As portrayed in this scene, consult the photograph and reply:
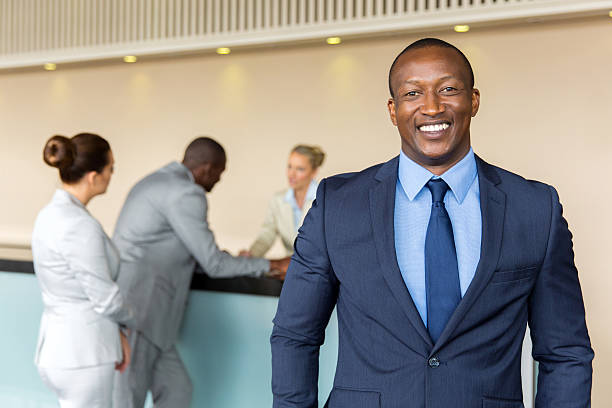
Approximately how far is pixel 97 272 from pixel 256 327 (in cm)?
90

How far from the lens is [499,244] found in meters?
1.35

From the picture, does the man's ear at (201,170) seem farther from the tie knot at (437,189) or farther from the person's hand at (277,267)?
the tie knot at (437,189)

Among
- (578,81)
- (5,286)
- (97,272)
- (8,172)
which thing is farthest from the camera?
(8,172)

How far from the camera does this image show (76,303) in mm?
2896

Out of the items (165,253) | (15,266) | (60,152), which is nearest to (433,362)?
(60,152)

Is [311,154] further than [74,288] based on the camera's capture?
Yes

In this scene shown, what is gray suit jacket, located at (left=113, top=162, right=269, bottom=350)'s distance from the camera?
3389mm

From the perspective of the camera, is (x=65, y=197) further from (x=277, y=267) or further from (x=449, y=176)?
(x=449, y=176)

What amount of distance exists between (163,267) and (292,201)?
6.57 feet

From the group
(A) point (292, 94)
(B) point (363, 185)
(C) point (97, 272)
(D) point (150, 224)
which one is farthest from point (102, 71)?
(B) point (363, 185)

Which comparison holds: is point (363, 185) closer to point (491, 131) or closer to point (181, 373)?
point (181, 373)

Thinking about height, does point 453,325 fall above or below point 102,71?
below

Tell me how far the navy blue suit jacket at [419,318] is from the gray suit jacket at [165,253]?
6.35ft

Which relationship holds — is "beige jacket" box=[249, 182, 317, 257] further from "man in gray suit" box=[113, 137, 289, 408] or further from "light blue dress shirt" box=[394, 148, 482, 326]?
"light blue dress shirt" box=[394, 148, 482, 326]
